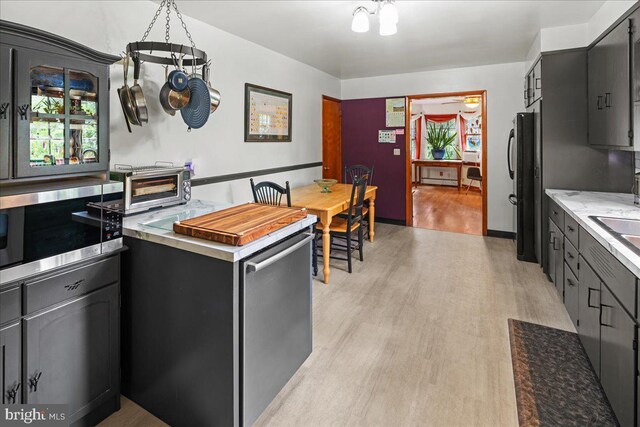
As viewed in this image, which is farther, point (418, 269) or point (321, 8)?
point (418, 269)

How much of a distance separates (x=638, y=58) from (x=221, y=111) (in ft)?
10.3

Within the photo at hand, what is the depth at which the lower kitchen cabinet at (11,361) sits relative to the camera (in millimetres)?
1289

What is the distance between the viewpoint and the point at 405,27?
132 inches

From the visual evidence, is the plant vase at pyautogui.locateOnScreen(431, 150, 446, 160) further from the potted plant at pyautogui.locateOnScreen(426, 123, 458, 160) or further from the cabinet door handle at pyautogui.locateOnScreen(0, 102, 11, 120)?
the cabinet door handle at pyautogui.locateOnScreen(0, 102, 11, 120)

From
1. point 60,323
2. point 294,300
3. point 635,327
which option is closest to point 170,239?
point 60,323

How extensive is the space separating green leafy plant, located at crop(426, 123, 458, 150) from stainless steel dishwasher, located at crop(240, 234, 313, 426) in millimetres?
8957

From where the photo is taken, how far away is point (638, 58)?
2137mm

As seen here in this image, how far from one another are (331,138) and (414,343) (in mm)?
4110

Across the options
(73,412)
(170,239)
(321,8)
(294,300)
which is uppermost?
(321,8)

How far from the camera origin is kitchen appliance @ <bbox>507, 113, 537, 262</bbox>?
12.2 ft

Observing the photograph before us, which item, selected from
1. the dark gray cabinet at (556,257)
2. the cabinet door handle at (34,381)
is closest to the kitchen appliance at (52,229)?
the cabinet door handle at (34,381)

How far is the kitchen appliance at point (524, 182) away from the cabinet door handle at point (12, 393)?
4.25m

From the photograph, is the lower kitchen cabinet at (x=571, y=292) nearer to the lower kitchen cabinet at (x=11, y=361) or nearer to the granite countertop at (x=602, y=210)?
the granite countertop at (x=602, y=210)

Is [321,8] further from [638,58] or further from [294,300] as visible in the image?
[294,300]
